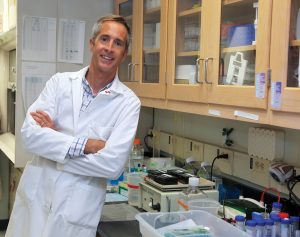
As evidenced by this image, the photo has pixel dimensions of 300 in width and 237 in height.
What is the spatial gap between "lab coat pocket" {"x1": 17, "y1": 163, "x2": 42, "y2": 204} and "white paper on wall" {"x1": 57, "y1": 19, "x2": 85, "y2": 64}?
1.13m

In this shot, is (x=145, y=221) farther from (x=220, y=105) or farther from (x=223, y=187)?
(x=223, y=187)

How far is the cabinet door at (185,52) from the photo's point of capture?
1.89m

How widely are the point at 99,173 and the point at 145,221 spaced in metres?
0.33

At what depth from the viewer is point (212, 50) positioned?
1773mm

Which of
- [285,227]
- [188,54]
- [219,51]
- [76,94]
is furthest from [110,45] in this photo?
[285,227]

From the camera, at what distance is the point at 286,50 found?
54.1 inches

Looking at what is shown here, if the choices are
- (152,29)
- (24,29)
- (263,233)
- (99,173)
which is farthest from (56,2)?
(263,233)

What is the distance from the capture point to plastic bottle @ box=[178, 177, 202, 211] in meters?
1.83

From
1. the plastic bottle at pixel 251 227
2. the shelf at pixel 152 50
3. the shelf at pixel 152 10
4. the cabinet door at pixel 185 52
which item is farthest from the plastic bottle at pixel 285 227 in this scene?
the shelf at pixel 152 10

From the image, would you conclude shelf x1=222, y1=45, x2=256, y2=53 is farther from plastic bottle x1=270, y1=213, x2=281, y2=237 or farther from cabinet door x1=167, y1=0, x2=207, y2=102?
plastic bottle x1=270, y1=213, x2=281, y2=237

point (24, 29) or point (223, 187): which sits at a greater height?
point (24, 29)

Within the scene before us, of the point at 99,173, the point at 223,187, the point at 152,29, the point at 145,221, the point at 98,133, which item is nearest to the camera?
the point at 145,221

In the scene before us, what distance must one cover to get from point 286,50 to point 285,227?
60 cm

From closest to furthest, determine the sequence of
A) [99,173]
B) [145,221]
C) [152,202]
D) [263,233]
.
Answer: [263,233] → [145,221] → [99,173] → [152,202]
